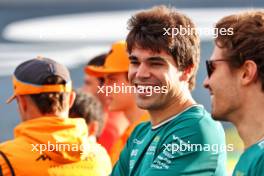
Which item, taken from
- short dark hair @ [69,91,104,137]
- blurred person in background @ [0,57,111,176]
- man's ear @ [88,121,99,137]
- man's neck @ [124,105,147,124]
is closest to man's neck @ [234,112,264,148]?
blurred person in background @ [0,57,111,176]

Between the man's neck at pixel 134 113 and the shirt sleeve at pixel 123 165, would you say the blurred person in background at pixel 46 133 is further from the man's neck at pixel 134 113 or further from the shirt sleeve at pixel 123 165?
the man's neck at pixel 134 113

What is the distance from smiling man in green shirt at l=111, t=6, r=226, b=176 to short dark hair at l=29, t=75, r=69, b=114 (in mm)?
539

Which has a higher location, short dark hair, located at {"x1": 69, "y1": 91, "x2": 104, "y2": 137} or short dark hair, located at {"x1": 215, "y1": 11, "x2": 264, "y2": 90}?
short dark hair, located at {"x1": 215, "y1": 11, "x2": 264, "y2": 90}

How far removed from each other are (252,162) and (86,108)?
3.10m

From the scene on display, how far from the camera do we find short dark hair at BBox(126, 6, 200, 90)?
14.0ft

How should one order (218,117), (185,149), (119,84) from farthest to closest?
(119,84)
(185,149)
(218,117)

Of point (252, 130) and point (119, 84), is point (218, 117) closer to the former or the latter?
point (252, 130)

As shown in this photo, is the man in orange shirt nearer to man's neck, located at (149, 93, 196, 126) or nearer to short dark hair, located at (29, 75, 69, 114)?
short dark hair, located at (29, 75, 69, 114)

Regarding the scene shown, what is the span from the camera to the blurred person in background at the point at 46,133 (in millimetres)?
4457

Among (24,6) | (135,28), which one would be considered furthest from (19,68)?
(24,6)

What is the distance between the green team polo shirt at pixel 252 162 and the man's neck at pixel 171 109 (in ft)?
2.64

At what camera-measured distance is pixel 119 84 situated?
255 inches

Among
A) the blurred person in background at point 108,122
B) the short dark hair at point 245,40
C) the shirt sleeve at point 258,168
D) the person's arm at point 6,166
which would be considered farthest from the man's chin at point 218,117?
the blurred person in background at point 108,122

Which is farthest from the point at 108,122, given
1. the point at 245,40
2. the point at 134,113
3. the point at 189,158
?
the point at 245,40
